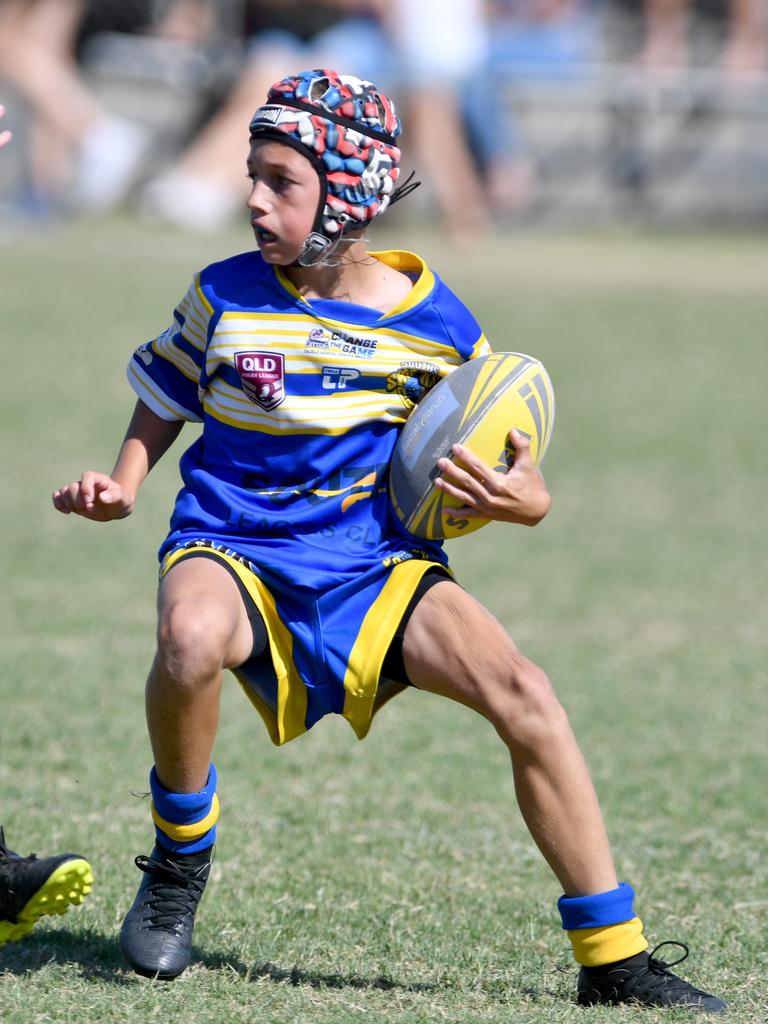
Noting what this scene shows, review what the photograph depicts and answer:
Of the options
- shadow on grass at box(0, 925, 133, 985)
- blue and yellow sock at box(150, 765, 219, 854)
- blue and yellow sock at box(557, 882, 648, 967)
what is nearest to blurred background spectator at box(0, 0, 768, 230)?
shadow on grass at box(0, 925, 133, 985)

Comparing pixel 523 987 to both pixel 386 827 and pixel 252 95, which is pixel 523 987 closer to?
pixel 386 827

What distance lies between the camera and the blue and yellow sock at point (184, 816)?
3.22m

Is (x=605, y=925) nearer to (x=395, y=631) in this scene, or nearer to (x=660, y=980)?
(x=660, y=980)

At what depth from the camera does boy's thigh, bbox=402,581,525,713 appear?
3.12 meters

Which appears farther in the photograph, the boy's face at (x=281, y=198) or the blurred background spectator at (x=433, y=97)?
the blurred background spectator at (x=433, y=97)

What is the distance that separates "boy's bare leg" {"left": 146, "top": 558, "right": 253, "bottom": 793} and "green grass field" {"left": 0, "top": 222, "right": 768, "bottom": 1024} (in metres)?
0.44

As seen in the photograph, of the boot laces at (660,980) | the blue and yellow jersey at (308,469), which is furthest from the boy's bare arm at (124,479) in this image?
the boot laces at (660,980)

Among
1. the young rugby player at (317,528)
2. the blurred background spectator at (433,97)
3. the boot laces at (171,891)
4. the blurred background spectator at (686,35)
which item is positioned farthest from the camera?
the blurred background spectator at (686,35)

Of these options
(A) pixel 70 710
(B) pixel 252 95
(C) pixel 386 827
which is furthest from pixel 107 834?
(B) pixel 252 95

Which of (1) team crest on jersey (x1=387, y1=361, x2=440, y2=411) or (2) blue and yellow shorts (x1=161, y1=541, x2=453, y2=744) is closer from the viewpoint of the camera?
(2) blue and yellow shorts (x1=161, y1=541, x2=453, y2=744)

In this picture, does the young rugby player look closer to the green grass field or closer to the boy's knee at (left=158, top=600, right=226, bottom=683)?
the boy's knee at (left=158, top=600, right=226, bottom=683)

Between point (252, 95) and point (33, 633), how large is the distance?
10638 millimetres

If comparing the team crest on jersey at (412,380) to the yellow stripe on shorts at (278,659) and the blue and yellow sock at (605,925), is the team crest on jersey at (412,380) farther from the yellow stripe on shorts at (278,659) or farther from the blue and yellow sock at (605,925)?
the blue and yellow sock at (605,925)

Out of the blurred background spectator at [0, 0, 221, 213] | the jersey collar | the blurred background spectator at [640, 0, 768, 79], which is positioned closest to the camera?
the jersey collar
